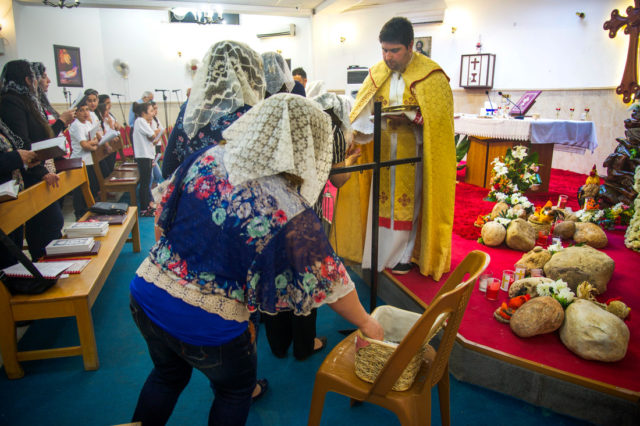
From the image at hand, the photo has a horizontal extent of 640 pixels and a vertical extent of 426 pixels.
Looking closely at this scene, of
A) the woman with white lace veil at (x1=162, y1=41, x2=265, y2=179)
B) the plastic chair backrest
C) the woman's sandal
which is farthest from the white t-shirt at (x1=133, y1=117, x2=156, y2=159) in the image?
the plastic chair backrest

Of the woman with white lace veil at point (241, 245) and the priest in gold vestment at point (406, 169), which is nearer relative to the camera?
the woman with white lace veil at point (241, 245)

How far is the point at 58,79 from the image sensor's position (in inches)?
344

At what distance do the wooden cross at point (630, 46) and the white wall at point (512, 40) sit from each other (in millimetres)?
341

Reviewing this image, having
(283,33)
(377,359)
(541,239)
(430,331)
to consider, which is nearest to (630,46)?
(541,239)

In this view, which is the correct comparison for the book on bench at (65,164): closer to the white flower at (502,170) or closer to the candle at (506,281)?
the candle at (506,281)

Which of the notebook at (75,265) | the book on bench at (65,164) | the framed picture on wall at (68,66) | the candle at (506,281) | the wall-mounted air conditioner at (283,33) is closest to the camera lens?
the notebook at (75,265)

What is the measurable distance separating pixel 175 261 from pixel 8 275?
5.79 feet

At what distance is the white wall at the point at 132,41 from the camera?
852 cm

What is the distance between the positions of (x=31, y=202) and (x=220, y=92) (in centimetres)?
212

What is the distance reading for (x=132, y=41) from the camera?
9.45 meters

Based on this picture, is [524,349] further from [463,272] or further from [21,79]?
[21,79]

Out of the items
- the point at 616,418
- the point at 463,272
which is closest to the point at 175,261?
the point at 463,272

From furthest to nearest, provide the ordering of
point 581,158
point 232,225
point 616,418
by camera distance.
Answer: point 581,158
point 616,418
point 232,225

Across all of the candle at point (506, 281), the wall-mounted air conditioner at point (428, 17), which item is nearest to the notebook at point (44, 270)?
the candle at point (506, 281)
